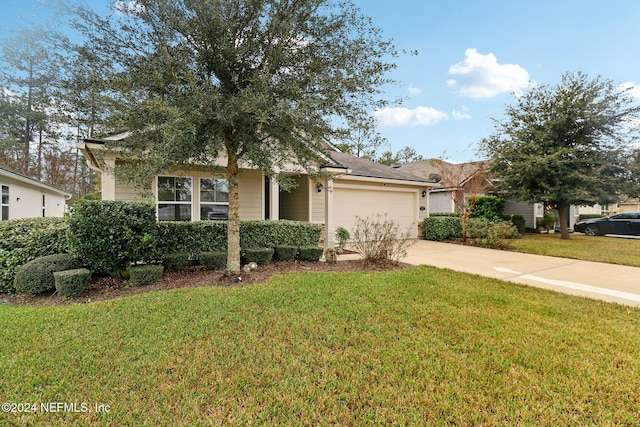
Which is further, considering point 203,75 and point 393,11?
point 393,11

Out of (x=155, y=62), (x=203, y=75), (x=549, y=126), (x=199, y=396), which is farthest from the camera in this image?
(x=549, y=126)

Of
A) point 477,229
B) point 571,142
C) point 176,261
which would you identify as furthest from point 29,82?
point 571,142

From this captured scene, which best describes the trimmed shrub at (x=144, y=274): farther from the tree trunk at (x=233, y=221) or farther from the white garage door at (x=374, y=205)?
the white garage door at (x=374, y=205)

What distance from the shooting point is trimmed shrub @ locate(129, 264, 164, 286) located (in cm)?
530

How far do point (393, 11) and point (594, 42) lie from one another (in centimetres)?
696

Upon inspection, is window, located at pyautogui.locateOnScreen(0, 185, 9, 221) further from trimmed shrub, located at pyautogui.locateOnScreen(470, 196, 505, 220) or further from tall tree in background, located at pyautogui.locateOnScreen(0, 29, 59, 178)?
trimmed shrub, located at pyautogui.locateOnScreen(470, 196, 505, 220)

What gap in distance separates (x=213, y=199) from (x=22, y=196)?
10.1 m

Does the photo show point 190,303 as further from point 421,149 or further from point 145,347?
point 421,149

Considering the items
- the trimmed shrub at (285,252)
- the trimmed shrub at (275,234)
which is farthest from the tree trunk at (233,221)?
the trimmed shrub at (285,252)

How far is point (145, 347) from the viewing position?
3.10 meters

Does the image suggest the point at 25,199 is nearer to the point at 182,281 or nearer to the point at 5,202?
the point at 5,202

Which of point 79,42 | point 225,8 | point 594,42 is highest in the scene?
point 594,42

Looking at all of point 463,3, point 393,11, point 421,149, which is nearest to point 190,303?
point 393,11

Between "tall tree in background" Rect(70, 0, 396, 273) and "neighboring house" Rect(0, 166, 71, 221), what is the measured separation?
9.43 meters
